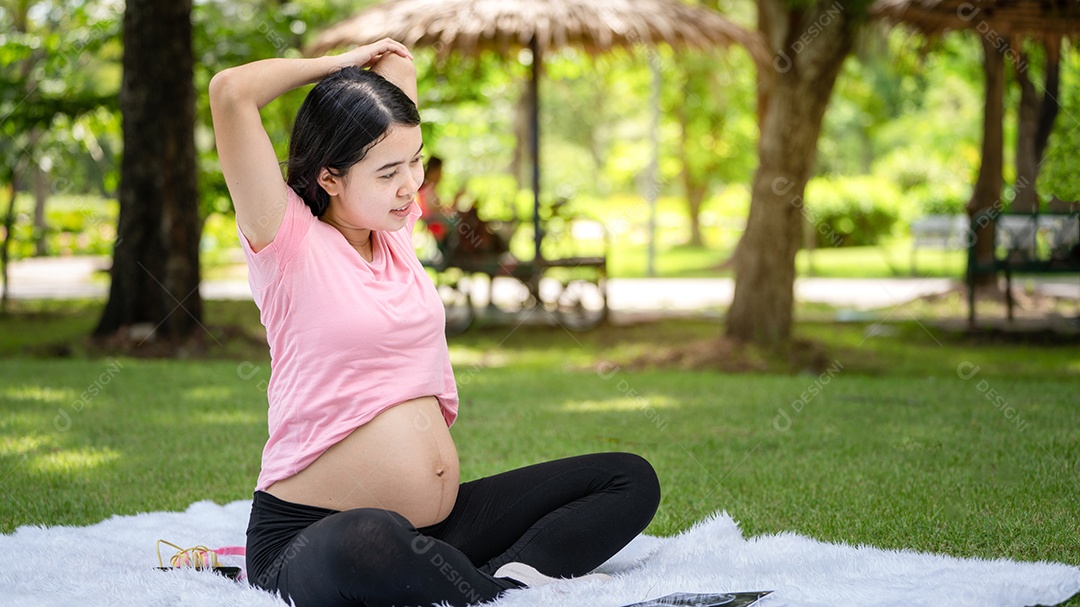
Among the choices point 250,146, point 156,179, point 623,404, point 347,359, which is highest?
point 250,146

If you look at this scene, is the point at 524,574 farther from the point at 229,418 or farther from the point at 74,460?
the point at 229,418

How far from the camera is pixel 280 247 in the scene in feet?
8.15

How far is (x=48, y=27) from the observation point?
507 inches

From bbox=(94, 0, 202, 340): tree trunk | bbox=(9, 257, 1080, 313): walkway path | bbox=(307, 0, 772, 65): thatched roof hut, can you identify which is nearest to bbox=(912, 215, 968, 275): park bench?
bbox=(9, 257, 1080, 313): walkway path

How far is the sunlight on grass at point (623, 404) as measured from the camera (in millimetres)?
6047

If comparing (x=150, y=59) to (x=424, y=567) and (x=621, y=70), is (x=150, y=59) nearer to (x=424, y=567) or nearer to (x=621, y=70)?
(x=424, y=567)

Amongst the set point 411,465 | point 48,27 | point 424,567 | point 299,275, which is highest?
point 48,27

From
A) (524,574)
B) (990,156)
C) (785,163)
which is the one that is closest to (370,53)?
(524,574)

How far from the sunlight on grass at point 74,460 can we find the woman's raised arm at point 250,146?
2546 millimetres

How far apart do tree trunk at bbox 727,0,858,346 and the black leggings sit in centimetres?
553

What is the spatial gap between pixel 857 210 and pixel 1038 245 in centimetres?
1259

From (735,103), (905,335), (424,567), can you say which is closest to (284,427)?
(424,567)

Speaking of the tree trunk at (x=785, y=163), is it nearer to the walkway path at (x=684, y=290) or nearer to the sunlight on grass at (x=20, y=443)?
the walkway path at (x=684, y=290)

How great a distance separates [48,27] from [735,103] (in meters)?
14.4
